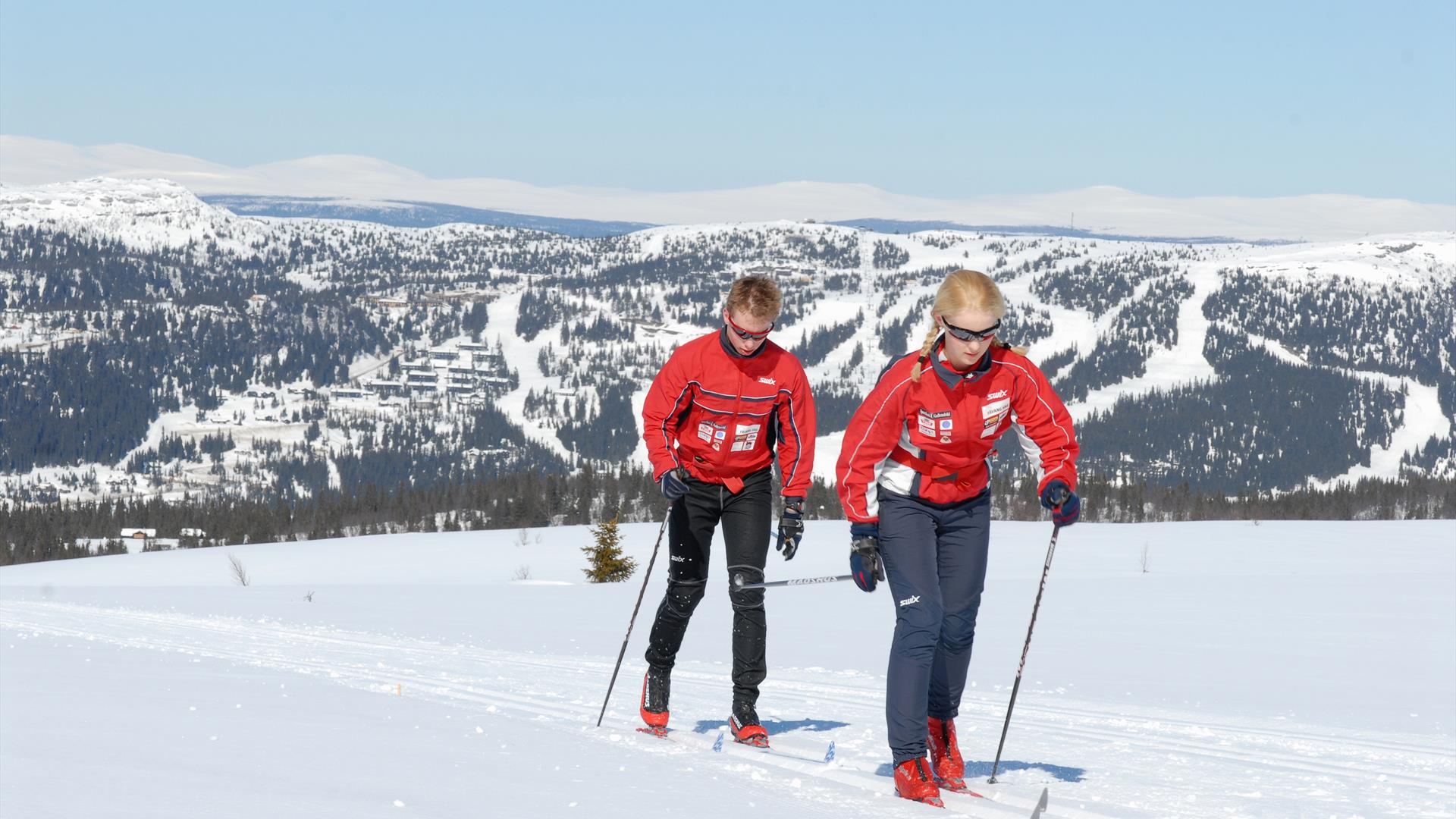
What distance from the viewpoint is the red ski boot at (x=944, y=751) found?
536 cm

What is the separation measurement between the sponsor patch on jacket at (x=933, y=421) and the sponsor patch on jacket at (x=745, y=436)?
1.36 metres

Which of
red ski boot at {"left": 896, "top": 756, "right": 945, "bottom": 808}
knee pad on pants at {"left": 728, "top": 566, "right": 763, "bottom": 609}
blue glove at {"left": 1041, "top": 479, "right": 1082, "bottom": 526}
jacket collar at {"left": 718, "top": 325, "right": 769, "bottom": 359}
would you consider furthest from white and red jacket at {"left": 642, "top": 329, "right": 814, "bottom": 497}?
red ski boot at {"left": 896, "top": 756, "right": 945, "bottom": 808}

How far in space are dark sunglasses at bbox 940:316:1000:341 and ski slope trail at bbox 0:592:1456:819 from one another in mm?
1971

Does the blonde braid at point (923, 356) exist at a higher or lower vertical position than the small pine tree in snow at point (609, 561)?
higher

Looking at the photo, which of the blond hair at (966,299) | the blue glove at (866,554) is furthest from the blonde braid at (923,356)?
the blue glove at (866,554)

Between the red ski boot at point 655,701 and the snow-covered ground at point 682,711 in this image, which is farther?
the red ski boot at point 655,701

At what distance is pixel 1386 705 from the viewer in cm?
934

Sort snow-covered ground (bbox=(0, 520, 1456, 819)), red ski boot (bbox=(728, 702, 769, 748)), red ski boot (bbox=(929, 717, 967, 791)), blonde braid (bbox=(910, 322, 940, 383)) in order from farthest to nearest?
red ski boot (bbox=(728, 702, 769, 748)), red ski boot (bbox=(929, 717, 967, 791)), blonde braid (bbox=(910, 322, 940, 383)), snow-covered ground (bbox=(0, 520, 1456, 819))

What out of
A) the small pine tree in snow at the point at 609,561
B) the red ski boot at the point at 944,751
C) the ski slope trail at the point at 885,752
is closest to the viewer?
the ski slope trail at the point at 885,752

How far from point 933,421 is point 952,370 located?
24cm

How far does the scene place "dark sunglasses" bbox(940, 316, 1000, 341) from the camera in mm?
4879

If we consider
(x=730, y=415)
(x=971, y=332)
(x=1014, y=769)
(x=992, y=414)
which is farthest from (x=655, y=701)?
(x=971, y=332)

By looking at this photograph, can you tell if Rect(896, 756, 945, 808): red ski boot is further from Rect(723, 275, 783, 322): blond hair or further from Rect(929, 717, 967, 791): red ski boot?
Rect(723, 275, 783, 322): blond hair

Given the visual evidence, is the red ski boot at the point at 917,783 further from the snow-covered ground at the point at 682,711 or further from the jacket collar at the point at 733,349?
the jacket collar at the point at 733,349
